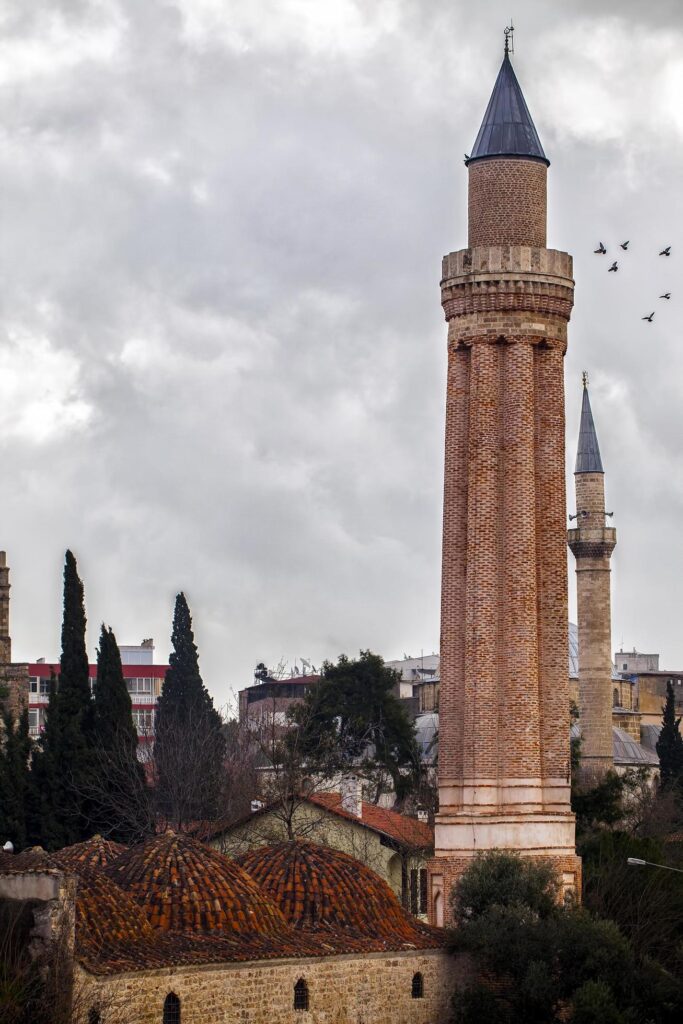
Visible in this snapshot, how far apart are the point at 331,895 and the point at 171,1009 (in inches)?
227

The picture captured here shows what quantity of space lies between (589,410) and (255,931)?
46518 mm

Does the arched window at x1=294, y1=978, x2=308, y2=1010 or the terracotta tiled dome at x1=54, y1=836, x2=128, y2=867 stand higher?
the terracotta tiled dome at x1=54, y1=836, x2=128, y2=867

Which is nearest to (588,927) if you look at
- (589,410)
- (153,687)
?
(589,410)

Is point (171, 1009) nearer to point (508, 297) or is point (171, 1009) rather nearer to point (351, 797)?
point (508, 297)

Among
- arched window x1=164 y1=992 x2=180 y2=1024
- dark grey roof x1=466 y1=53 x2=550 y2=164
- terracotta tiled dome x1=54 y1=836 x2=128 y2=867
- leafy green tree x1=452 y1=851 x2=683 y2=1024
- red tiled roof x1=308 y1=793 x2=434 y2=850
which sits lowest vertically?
arched window x1=164 y1=992 x2=180 y2=1024

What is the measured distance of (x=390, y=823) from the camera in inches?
2062

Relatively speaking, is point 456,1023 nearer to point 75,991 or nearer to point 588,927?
point 588,927

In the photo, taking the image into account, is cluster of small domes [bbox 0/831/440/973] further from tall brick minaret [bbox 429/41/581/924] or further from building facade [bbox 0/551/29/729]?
Result: building facade [bbox 0/551/29/729]

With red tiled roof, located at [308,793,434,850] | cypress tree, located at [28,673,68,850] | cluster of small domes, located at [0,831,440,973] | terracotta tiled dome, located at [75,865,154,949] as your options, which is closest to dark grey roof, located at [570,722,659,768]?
red tiled roof, located at [308,793,434,850]

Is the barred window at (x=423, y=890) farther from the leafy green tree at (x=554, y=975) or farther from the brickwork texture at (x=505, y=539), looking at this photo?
the leafy green tree at (x=554, y=975)

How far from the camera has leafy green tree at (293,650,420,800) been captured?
6366cm

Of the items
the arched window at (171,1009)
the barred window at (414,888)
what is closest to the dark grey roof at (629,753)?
the barred window at (414,888)

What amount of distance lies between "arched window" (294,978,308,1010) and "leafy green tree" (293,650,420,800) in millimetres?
32130

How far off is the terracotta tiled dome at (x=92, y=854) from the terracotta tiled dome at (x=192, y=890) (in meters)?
0.74
